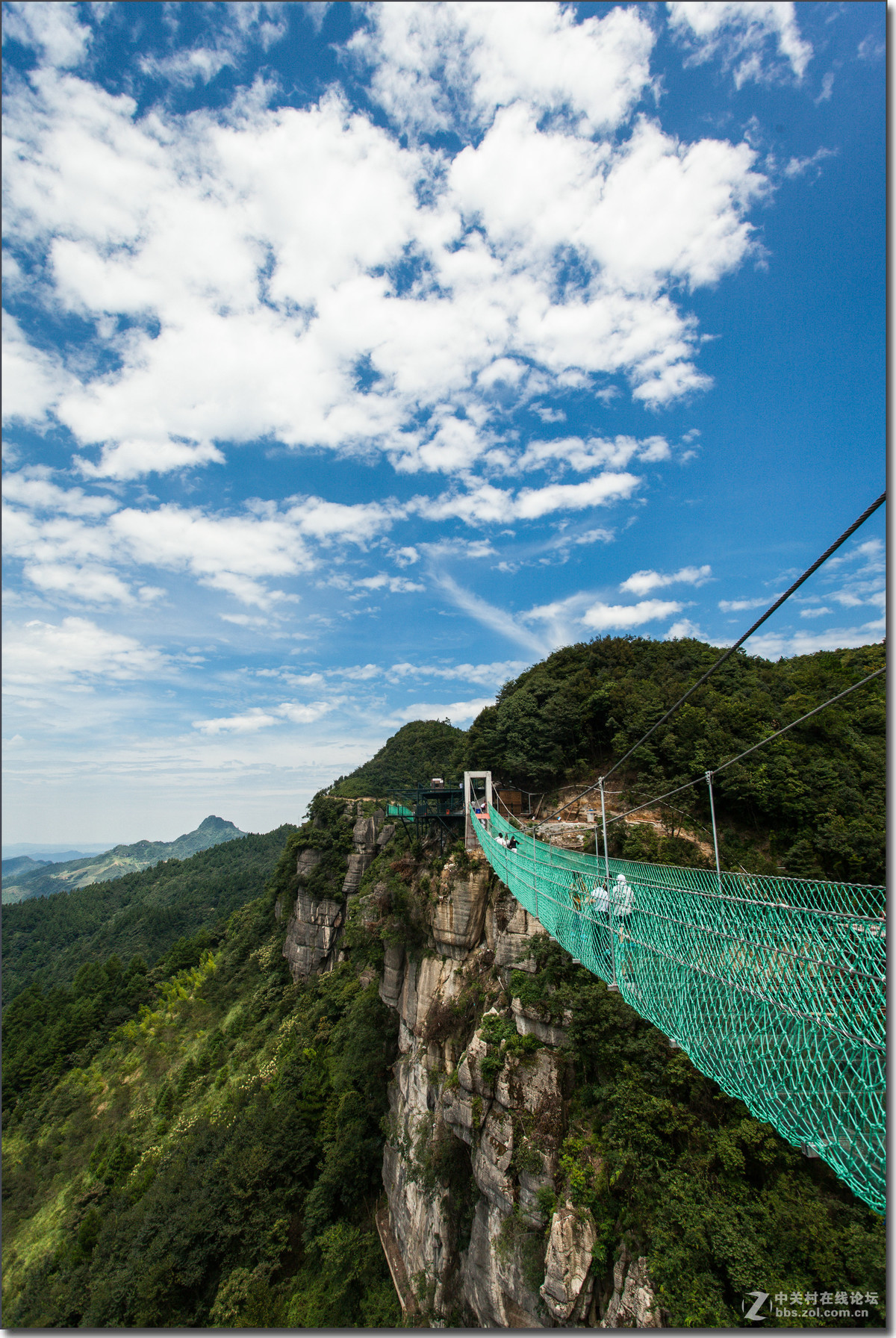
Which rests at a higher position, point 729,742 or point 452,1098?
point 729,742

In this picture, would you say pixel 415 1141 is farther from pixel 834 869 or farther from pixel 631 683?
pixel 631 683

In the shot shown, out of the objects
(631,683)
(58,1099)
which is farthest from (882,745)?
(58,1099)

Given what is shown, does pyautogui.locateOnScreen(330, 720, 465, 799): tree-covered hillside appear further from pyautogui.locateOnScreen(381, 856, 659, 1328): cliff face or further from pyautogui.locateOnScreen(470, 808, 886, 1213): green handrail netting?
pyautogui.locateOnScreen(470, 808, 886, 1213): green handrail netting

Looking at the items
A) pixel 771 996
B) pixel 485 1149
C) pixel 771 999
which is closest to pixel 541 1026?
pixel 485 1149

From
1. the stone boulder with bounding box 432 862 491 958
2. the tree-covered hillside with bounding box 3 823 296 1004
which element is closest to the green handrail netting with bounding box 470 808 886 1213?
the stone boulder with bounding box 432 862 491 958

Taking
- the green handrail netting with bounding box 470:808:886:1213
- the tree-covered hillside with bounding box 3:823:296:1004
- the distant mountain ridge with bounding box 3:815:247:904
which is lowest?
the distant mountain ridge with bounding box 3:815:247:904

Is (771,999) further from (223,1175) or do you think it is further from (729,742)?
(223,1175)
